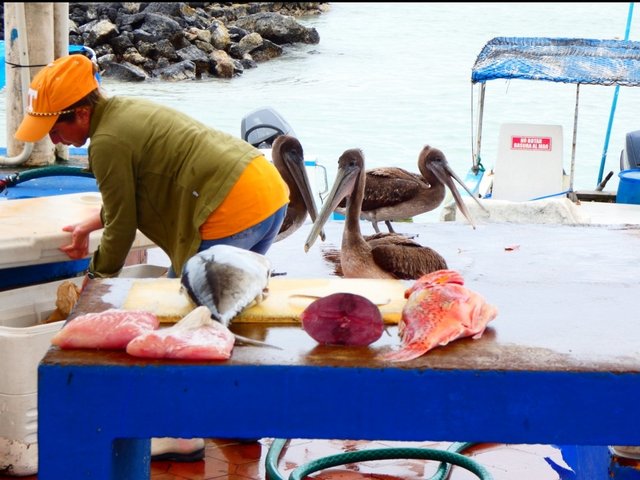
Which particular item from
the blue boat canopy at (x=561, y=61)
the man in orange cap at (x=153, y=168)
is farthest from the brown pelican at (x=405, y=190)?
the blue boat canopy at (x=561, y=61)

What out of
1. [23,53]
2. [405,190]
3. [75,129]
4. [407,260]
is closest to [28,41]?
[23,53]

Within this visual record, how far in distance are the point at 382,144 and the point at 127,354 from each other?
821 inches

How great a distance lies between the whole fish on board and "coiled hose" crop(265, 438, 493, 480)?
130 centimetres

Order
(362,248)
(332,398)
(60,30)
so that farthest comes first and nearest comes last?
(60,30)
(362,248)
(332,398)

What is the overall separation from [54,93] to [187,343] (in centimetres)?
144

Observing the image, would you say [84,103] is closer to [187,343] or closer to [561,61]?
[187,343]

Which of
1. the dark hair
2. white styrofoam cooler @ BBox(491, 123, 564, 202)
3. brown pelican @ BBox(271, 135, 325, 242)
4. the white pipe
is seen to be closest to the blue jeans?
the dark hair

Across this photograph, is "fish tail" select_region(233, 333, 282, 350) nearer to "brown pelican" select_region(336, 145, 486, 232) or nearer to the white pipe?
"brown pelican" select_region(336, 145, 486, 232)

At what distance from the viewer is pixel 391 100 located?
96.5 feet

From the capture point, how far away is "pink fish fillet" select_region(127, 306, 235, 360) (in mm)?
2533

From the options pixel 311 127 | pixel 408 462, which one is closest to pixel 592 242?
pixel 408 462

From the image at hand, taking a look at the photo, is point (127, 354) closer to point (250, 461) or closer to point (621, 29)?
point (250, 461)

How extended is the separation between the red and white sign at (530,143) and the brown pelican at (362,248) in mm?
6642

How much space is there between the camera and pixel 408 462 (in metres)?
4.27
